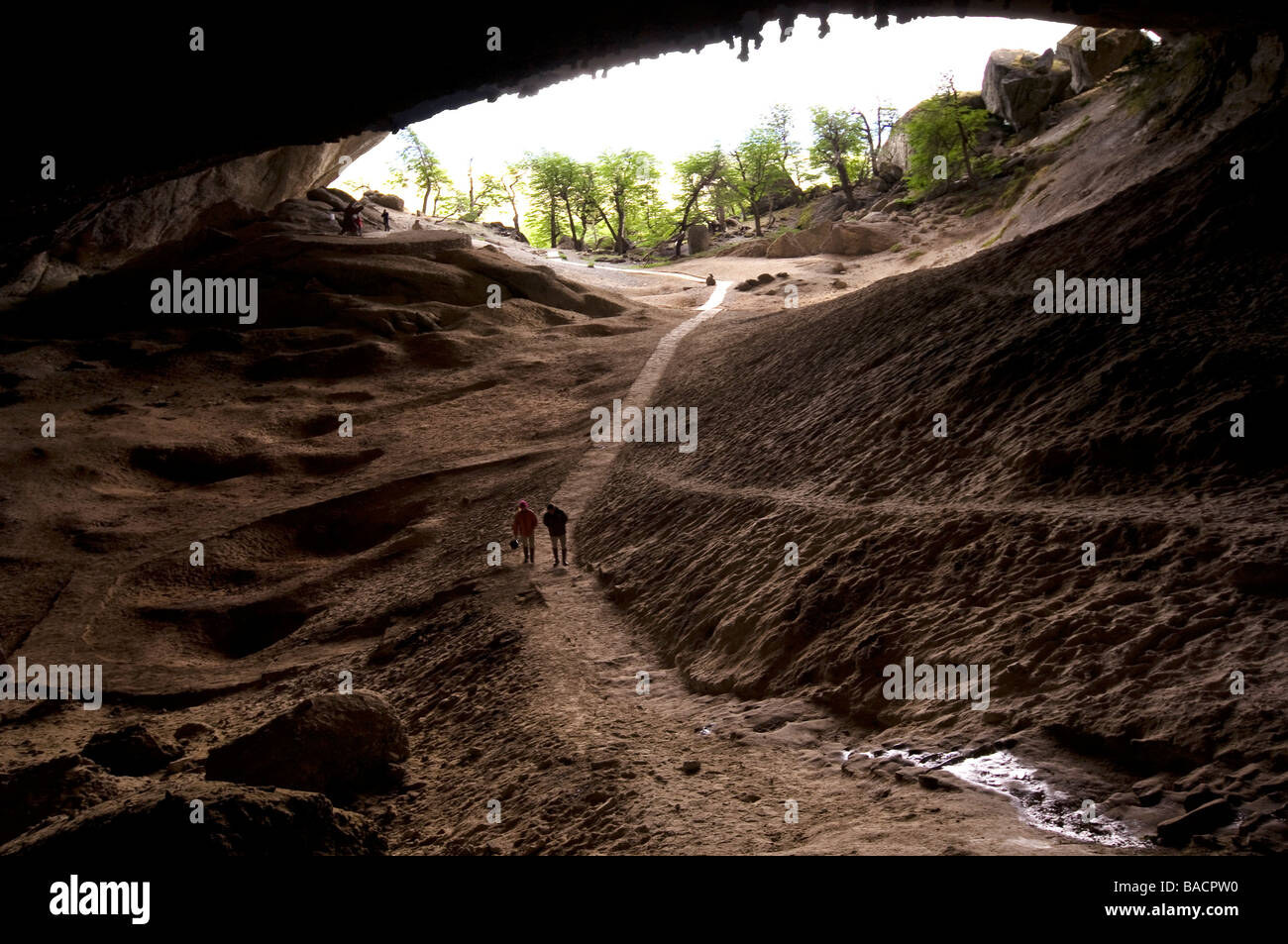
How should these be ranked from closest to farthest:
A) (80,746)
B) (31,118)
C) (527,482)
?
(31,118) → (80,746) → (527,482)

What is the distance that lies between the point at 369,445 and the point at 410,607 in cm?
782

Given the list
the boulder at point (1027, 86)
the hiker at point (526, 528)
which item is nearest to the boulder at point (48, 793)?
the hiker at point (526, 528)

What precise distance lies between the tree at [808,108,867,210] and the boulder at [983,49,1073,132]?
1374cm

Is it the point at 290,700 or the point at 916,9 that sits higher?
the point at 916,9

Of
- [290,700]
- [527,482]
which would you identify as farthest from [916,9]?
[290,700]

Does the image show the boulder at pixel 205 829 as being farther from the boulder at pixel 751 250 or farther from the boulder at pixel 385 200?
the boulder at pixel 751 250

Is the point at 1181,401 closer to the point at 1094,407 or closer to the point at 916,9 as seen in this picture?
the point at 1094,407

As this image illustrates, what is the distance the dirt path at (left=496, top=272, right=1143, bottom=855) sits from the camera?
4355 mm

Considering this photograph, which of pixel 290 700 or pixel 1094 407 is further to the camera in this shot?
pixel 290 700

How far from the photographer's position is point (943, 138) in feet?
134

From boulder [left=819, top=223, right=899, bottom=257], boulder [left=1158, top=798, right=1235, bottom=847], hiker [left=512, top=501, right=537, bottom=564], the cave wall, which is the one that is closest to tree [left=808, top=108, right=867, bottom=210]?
boulder [left=819, top=223, right=899, bottom=257]

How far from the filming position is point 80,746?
959 cm

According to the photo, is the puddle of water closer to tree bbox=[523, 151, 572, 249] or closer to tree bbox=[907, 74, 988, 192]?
tree bbox=[907, 74, 988, 192]
